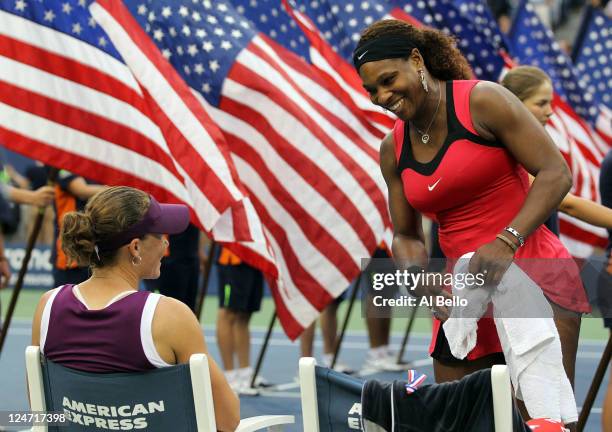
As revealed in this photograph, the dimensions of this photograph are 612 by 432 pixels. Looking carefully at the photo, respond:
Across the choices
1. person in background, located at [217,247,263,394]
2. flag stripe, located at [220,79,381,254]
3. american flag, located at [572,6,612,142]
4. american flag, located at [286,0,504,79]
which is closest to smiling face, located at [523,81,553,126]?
flag stripe, located at [220,79,381,254]

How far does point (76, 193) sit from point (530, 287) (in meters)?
4.06

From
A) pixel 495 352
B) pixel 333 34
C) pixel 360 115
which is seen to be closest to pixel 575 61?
pixel 333 34

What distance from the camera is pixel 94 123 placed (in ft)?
19.3

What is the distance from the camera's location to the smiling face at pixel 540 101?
16.4ft

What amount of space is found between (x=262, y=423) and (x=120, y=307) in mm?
682

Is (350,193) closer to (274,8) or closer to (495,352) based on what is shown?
(274,8)

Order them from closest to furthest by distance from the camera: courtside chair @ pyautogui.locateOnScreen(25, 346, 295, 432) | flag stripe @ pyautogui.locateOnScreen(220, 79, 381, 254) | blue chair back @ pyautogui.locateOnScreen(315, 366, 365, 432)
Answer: blue chair back @ pyautogui.locateOnScreen(315, 366, 365, 432)
courtside chair @ pyautogui.locateOnScreen(25, 346, 295, 432)
flag stripe @ pyautogui.locateOnScreen(220, 79, 381, 254)

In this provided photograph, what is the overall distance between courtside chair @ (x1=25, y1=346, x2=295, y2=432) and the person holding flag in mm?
910

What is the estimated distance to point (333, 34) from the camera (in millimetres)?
8742

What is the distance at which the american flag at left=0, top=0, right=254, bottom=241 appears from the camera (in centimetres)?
572

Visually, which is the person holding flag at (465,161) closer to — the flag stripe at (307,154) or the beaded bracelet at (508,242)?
the beaded bracelet at (508,242)

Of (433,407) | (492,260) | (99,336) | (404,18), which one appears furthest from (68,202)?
(433,407)

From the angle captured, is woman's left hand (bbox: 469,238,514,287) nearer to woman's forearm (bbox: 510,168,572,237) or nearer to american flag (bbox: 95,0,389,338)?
woman's forearm (bbox: 510,168,572,237)

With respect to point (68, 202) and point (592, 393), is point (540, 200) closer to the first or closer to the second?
point (592, 393)
